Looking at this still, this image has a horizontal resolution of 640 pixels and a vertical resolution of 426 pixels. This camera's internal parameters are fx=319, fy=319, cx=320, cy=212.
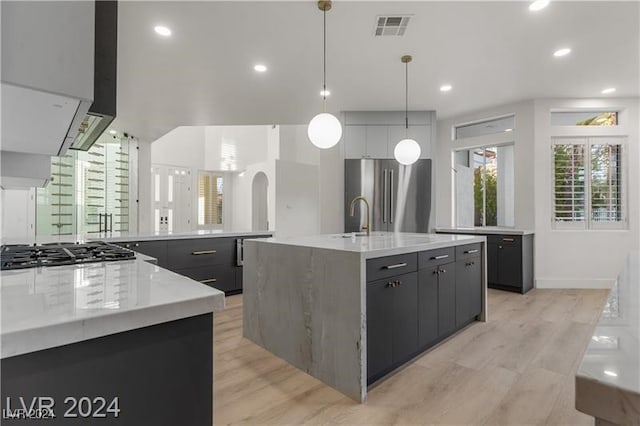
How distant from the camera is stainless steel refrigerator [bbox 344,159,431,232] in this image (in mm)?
A: 5023

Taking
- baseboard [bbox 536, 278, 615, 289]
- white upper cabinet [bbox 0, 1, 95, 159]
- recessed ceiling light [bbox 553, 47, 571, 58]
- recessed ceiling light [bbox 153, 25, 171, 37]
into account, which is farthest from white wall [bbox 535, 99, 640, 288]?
white upper cabinet [bbox 0, 1, 95, 159]

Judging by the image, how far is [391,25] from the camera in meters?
2.83

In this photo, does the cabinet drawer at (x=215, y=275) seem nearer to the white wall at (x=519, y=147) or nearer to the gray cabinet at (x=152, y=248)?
the gray cabinet at (x=152, y=248)

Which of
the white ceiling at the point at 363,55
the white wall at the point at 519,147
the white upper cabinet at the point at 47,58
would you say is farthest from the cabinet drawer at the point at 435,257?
the white wall at the point at 519,147

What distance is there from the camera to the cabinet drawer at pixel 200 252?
362 cm

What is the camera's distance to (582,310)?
11.9 ft

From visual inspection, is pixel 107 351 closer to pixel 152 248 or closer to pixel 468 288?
pixel 468 288

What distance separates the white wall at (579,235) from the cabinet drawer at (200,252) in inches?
178

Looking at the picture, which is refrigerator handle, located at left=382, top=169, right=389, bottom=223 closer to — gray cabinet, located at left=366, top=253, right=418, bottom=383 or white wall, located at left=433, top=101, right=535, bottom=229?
white wall, located at left=433, top=101, right=535, bottom=229

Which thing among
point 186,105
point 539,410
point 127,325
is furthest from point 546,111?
point 127,325

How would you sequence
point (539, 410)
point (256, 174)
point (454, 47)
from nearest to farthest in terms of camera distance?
point (539, 410)
point (454, 47)
point (256, 174)

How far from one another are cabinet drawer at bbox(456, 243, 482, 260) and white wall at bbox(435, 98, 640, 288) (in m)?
2.43

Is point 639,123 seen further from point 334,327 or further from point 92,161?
point 92,161

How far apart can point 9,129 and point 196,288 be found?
1.13m
